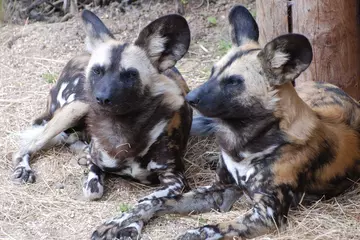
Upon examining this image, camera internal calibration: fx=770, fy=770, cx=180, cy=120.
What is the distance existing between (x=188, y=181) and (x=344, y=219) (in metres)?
1.18

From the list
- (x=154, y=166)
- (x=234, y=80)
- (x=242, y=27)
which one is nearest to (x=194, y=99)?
(x=234, y=80)

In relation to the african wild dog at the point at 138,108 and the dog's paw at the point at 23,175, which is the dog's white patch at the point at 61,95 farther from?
the dog's paw at the point at 23,175

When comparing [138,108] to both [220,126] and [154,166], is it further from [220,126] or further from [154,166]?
[220,126]

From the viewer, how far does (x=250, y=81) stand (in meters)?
4.38

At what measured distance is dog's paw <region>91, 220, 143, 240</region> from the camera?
4.38 m

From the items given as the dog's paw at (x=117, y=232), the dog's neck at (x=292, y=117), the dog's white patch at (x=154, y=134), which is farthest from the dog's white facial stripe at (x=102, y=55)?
the dog's neck at (x=292, y=117)

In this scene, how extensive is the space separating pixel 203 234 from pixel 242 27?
130 cm

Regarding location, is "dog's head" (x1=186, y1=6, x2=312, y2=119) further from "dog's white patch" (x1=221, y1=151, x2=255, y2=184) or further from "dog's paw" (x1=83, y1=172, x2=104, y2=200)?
"dog's paw" (x1=83, y1=172, x2=104, y2=200)

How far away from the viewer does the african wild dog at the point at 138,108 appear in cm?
482

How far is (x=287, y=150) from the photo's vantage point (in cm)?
443

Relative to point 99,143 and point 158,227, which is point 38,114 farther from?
point 158,227

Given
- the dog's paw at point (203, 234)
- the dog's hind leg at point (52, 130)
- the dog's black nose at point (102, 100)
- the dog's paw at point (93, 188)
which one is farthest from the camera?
the dog's hind leg at point (52, 130)

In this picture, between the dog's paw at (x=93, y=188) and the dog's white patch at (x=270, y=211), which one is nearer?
the dog's white patch at (x=270, y=211)

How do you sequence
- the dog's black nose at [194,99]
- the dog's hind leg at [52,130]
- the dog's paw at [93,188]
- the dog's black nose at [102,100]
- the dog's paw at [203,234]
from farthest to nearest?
1. the dog's hind leg at [52,130]
2. the dog's paw at [93,188]
3. the dog's black nose at [102,100]
4. the dog's black nose at [194,99]
5. the dog's paw at [203,234]
